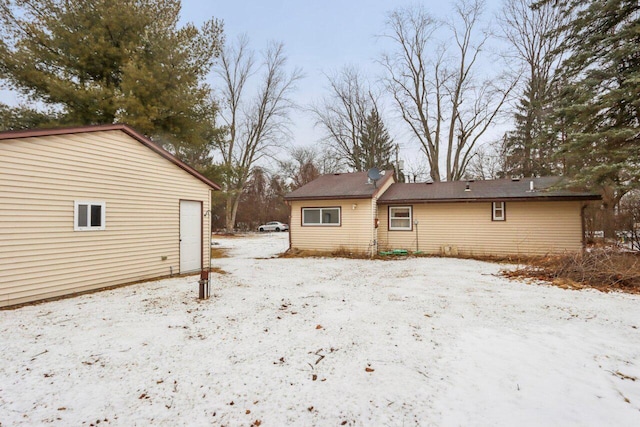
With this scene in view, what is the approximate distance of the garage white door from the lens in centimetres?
848

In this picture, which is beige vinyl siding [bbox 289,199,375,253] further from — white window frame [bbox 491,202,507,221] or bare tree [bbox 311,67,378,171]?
bare tree [bbox 311,67,378,171]

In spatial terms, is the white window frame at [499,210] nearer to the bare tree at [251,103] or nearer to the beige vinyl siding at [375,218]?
the beige vinyl siding at [375,218]

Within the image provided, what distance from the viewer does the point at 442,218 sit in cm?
1247

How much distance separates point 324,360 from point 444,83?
891 inches

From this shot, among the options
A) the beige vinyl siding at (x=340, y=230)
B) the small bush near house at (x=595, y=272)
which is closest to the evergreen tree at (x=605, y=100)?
the small bush near house at (x=595, y=272)

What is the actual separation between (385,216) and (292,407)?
11191mm

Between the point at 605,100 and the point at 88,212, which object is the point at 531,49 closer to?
the point at 605,100

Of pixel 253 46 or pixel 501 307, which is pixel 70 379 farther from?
pixel 253 46

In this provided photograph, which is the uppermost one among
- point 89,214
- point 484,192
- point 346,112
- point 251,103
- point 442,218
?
point 251,103

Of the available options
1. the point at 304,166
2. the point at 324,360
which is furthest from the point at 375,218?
the point at 304,166

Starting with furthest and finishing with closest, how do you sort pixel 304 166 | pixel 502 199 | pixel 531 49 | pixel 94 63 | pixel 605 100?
pixel 304 166 → pixel 531 49 → pixel 502 199 → pixel 94 63 → pixel 605 100

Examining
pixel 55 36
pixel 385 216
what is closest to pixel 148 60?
pixel 55 36

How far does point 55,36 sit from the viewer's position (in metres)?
10.0

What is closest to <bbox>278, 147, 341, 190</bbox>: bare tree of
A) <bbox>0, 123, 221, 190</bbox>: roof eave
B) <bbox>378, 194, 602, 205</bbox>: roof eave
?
<bbox>378, 194, 602, 205</bbox>: roof eave
